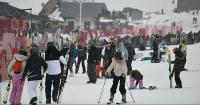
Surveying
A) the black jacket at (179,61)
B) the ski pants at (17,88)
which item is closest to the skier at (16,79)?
the ski pants at (17,88)

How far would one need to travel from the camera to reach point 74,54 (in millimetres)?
23688

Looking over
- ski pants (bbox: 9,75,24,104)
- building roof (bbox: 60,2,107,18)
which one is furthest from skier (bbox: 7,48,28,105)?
building roof (bbox: 60,2,107,18)

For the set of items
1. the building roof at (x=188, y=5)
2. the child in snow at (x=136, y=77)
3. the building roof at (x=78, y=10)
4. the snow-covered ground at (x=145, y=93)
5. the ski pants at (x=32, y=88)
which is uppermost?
the building roof at (x=188, y=5)

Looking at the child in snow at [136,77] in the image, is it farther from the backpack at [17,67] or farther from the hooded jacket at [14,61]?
the backpack at [17,67]

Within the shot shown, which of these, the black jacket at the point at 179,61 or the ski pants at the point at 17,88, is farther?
the black jacket at the point at 179,61

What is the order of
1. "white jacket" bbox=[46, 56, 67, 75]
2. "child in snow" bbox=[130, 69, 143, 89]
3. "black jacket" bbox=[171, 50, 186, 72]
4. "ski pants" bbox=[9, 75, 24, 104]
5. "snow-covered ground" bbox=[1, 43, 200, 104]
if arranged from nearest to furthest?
"ski pants" bbox=[9, 75, 24, 104] → "white jacket" bbox=[46, 56, 67, 75] → "snow-covered ground" bbox=[1, 43, 200, 104] → "child in snow" bbox=[130, 69, 143, 89] → "black jacket" bbox=[171, 50, 186, 72]

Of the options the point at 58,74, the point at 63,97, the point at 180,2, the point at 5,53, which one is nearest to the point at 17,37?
the point at 5,53

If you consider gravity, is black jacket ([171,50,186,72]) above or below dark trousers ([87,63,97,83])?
above

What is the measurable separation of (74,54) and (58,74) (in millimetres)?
9273

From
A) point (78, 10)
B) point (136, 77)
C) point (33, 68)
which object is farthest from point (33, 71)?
point (78, 10)

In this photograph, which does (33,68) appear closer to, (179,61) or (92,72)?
(179,61)

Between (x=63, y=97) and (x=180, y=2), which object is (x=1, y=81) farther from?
(x=180, y=2)

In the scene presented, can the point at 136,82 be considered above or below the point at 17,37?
below

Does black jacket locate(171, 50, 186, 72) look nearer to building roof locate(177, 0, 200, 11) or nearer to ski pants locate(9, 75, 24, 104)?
ski pants locate(9, 75, 24, 104)
